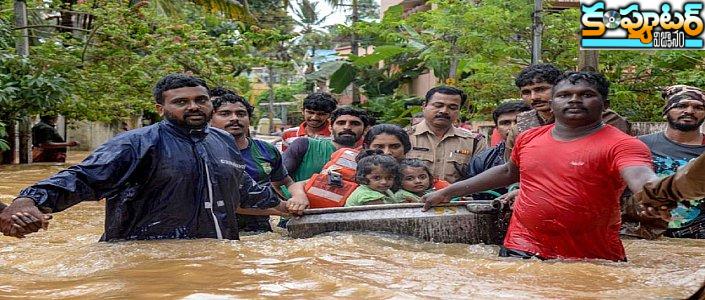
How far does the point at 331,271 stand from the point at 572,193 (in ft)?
4.32

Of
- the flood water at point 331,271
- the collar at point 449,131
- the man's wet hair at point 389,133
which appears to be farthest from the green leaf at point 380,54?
the flood water at point 331,271

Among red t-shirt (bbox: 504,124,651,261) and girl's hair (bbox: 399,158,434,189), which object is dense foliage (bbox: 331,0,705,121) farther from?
red t-shirt (bbox: 504,124,651,261)

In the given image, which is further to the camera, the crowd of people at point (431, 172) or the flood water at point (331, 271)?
the crowd of people at point (431, 172)

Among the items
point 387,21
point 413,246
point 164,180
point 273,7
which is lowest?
point 413,246

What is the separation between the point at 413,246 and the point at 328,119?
119 inches

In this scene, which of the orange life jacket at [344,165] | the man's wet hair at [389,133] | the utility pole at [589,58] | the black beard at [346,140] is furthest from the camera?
the utility pole at [589,58]

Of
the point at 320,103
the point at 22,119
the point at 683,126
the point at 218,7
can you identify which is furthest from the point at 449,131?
the point at 22,119

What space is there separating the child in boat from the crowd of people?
10mm

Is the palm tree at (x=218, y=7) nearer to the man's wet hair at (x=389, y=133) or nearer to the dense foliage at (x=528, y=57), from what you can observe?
the dense foliage at (x=528, y=57)

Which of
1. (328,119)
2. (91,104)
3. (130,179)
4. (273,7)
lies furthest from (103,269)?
(273,7)

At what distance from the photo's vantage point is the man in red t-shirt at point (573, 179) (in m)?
4.50

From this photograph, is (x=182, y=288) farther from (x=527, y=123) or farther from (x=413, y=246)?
(x=527, y=123)

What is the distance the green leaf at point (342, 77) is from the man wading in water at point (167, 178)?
681 inches

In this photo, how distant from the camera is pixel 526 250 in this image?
Answer: 16.0ft
